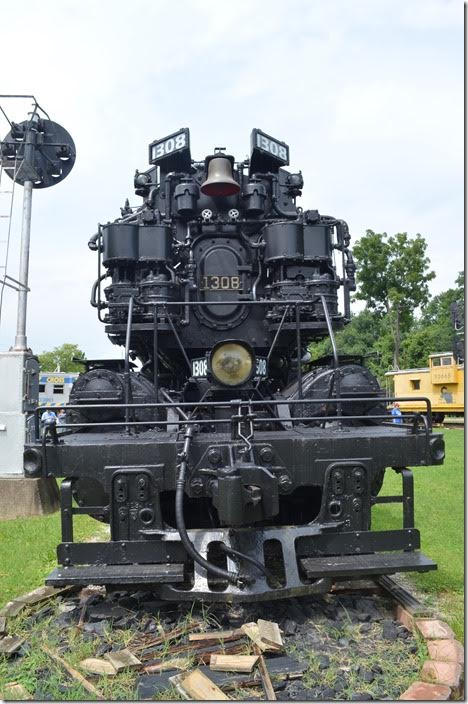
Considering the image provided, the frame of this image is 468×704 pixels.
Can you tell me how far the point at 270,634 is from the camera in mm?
3811

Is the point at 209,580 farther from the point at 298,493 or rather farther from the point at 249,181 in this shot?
the point at 249,181

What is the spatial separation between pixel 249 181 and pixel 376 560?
4.42m

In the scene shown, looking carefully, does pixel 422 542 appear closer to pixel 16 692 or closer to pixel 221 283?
pixel 221 283

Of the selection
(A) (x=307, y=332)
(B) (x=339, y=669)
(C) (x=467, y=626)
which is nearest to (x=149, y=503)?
(B) (x=339, y=669)

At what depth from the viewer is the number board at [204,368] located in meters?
5.69

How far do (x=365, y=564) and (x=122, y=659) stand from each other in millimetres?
1720

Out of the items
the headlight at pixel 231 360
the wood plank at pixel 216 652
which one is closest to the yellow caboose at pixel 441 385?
the headlight at pixel 231 360

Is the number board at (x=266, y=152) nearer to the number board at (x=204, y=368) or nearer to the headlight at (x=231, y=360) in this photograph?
the number board at (x=204, y=368)

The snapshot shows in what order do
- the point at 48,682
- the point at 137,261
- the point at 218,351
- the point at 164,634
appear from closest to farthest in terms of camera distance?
the point at 48,682
the point at 164,634
the point at 218,351
the point at 137,261

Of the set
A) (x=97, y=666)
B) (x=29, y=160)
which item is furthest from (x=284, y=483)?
(x=29, y=160)

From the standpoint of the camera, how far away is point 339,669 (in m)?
3.50

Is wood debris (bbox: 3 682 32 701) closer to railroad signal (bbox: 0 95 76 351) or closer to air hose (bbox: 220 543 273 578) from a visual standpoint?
air hose (bbox: 220 543 273 578)

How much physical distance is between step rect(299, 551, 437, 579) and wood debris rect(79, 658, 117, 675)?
54.7 inches

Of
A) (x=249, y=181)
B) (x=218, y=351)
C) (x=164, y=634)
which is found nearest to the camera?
(x=164, y=634)
